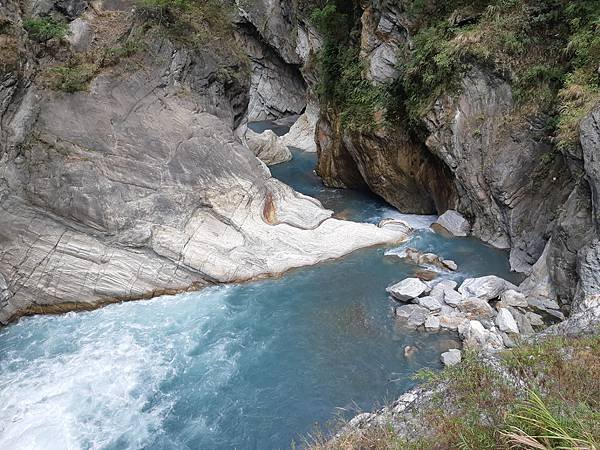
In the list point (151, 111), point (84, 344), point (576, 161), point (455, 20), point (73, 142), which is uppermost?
point (455, 20)

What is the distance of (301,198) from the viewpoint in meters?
13.9

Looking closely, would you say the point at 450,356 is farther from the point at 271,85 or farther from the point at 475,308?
the point at 271,85

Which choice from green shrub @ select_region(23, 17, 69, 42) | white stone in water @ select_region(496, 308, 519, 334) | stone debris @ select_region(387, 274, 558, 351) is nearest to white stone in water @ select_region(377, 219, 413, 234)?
stone debris @ select_region(387, 274, 558, 351)

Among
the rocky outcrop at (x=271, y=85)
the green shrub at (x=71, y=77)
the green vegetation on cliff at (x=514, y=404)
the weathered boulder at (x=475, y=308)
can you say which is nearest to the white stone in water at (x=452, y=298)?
the weathered boulder at (x=475, y=308)

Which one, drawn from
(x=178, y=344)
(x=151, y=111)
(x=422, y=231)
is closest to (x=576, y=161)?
(x=422, y=231)

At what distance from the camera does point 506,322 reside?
8.14 metres

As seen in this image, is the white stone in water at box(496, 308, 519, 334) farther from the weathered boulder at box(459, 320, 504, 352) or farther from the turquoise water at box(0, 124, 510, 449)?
the turquoise water at box(0, 124, 510, 449)

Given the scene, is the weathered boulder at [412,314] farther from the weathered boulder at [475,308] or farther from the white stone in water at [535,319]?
the white stone in water at [535,319]

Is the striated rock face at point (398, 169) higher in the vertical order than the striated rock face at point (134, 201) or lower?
higher

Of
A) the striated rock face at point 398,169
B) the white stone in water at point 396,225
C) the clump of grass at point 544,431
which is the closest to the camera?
the clump of grass at point 544,431

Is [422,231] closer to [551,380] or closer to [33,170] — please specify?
[551,380]

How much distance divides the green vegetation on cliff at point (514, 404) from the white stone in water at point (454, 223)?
7.87m

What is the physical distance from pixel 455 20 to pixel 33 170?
11.5 meters

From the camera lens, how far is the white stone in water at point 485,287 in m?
9.34
